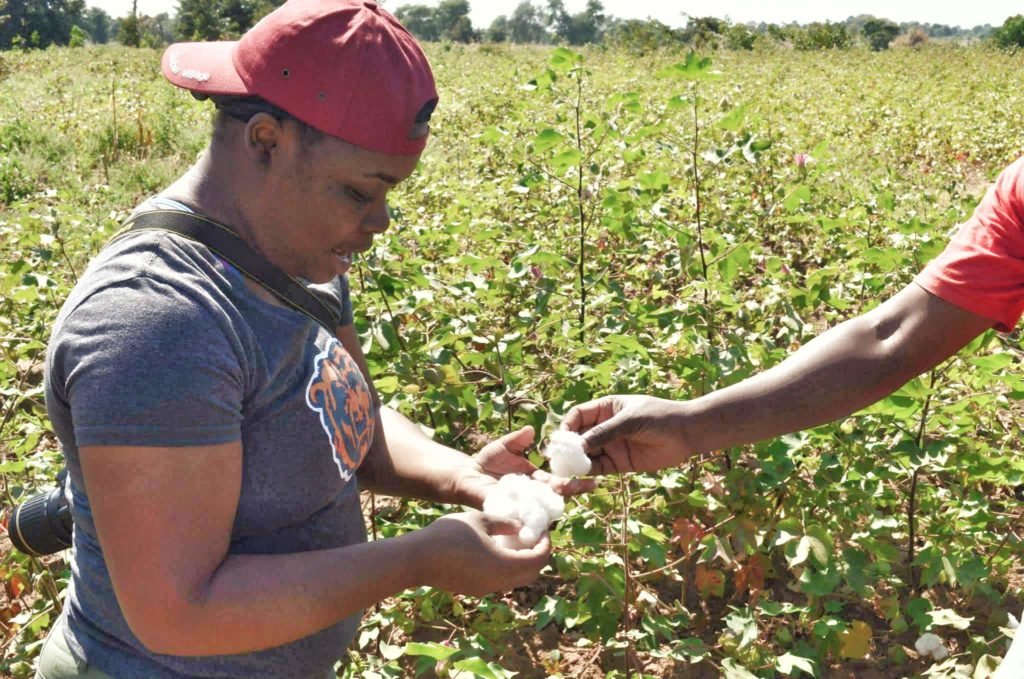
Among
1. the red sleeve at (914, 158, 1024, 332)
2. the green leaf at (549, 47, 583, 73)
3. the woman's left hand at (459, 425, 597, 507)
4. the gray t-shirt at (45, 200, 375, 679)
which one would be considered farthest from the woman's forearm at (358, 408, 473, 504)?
the green leaf at (549, 47, 583, 73)

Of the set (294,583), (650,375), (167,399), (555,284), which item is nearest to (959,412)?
(650,375)

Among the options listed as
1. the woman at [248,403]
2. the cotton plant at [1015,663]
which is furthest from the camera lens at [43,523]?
the cotton plant at [1015,663]

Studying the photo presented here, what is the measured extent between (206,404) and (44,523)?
495mm

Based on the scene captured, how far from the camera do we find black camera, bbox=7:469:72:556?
131 cm

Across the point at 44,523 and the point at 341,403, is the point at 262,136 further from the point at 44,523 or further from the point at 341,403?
the point at 44,523

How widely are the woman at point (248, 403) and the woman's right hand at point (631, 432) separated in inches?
20.2

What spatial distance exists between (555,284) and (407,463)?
138 centimetres

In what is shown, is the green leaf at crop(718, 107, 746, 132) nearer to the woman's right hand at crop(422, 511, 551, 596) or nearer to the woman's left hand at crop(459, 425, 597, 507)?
the woman's left hand at crop(459, 425, 597, 507)

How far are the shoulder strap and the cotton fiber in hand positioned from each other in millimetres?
413

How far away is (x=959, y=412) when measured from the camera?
7.45ft

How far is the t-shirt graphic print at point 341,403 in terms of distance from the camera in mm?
1200

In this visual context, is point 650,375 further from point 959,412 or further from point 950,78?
point 950,78

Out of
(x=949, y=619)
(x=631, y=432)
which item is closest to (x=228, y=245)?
(x=631, y=432)

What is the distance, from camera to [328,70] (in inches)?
44.4
